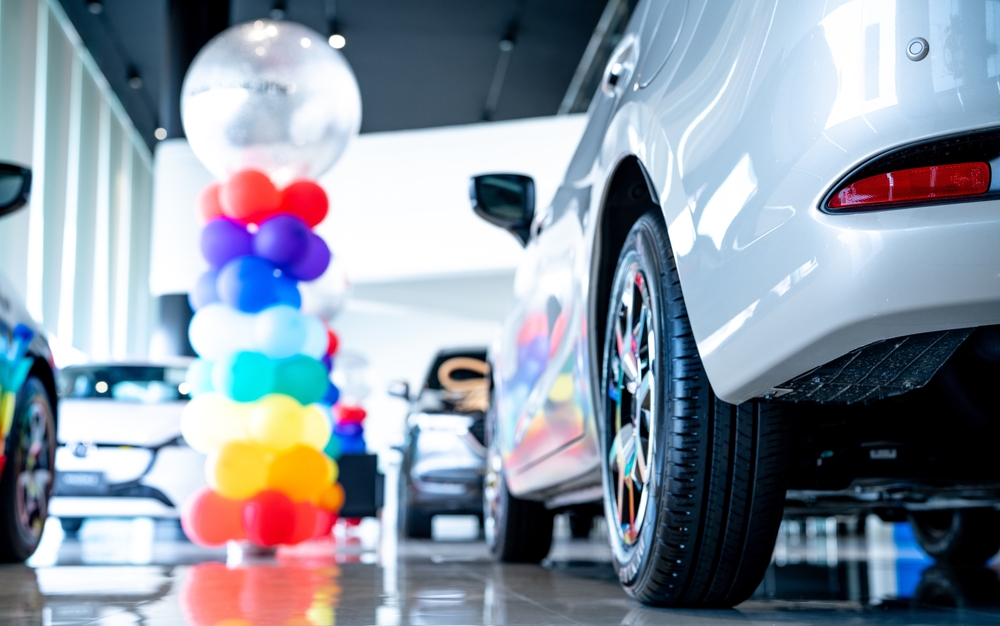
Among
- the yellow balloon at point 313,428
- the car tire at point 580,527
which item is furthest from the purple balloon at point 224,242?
the car tire at point 580,527

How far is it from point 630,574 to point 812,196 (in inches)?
38.5

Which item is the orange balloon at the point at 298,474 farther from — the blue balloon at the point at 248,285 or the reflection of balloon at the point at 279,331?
the blue balloon at the point at 248,285

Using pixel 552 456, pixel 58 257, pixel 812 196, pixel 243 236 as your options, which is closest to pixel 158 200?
pixel 243 236

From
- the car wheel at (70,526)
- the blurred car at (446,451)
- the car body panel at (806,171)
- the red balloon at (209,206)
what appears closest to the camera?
the car body panel at (806,171)

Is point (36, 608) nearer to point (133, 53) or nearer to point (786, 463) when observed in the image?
point (786, 463)

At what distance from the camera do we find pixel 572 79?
1499 cm

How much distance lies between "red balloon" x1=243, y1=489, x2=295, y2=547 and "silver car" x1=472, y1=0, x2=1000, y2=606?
259 cm

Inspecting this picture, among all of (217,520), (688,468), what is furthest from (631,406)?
(217,520)

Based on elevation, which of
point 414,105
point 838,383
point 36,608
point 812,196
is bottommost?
point 36,608

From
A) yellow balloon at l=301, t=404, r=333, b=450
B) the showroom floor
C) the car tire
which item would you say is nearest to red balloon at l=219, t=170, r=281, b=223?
yellow balloon at l=301, t=404, r=333, b=450

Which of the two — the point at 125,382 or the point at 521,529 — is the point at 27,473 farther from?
the point at 125,382

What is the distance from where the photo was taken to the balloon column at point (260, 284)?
17.0 feet

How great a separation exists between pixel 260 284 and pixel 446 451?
2.59 m

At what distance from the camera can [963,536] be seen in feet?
12.6
